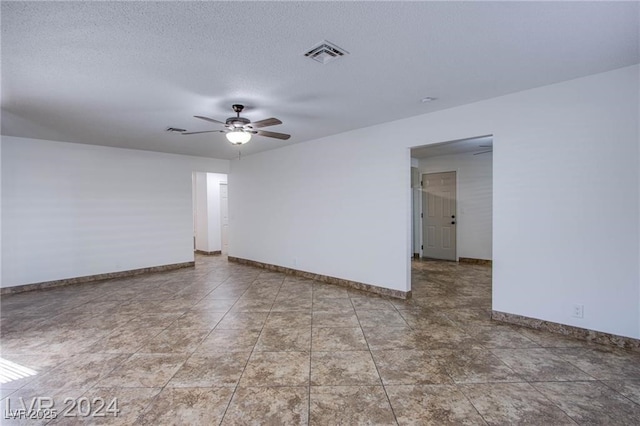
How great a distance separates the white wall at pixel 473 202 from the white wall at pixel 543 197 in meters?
3.39

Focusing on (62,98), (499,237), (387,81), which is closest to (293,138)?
(387,81)

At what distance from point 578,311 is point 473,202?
13.8 feet

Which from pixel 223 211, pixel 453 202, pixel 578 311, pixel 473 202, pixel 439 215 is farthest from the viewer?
pixel 223 211

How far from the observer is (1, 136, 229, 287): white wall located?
195 inches

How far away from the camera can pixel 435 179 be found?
7410mm

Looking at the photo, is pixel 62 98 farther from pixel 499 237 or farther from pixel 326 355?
pixel 499 237

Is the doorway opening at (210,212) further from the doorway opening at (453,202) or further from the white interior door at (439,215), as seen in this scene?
the white interior door at (439,215)

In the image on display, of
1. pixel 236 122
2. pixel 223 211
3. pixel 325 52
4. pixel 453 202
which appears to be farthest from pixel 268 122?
pixel 223 211

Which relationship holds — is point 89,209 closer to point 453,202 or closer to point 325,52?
point 325,52

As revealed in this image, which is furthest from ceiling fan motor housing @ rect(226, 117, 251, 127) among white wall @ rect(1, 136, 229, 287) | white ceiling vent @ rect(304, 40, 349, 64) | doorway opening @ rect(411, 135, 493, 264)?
doorway opening @ rect(411, 135, 493, 264)

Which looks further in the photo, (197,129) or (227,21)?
(197,129)

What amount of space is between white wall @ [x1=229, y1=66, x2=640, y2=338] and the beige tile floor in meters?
0.44

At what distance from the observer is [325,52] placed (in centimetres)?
234

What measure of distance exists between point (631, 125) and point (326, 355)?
3.42 meters
